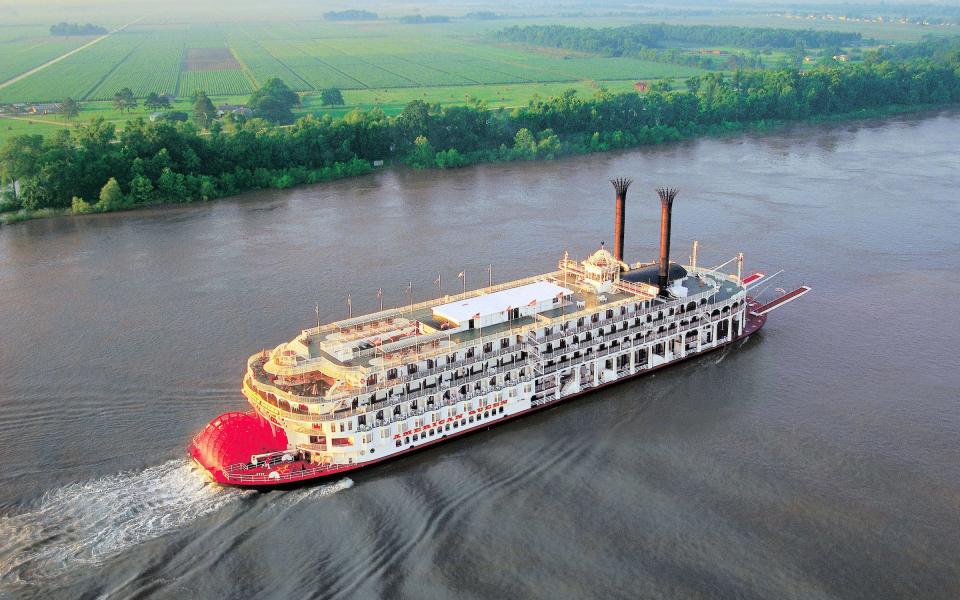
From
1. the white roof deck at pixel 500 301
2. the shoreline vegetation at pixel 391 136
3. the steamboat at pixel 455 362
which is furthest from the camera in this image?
the shoreline vegetation at pixel 391 136

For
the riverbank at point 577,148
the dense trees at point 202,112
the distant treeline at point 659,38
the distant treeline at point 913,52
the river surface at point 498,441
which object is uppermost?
the distant treeline at point 659,38

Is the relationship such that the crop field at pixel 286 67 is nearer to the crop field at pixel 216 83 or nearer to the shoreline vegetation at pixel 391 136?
the crop field at pixel 216 83

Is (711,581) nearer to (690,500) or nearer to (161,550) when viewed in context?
(690,500)

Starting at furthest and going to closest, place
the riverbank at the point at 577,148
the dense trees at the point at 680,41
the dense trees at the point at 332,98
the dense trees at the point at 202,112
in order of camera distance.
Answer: the dense trees at the point at 680,41, the dense trees at the point at 332,98, the dense trees at the point at 202,112, the riverbank at the point at 577,148

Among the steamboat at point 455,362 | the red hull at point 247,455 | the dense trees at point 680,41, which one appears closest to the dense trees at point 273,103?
the steamboat at point 455,362

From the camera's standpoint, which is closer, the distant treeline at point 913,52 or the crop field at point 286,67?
the crop field at point 286,67

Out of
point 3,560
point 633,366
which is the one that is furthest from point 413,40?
→ point 3,560

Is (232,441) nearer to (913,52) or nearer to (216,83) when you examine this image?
(216,83)
